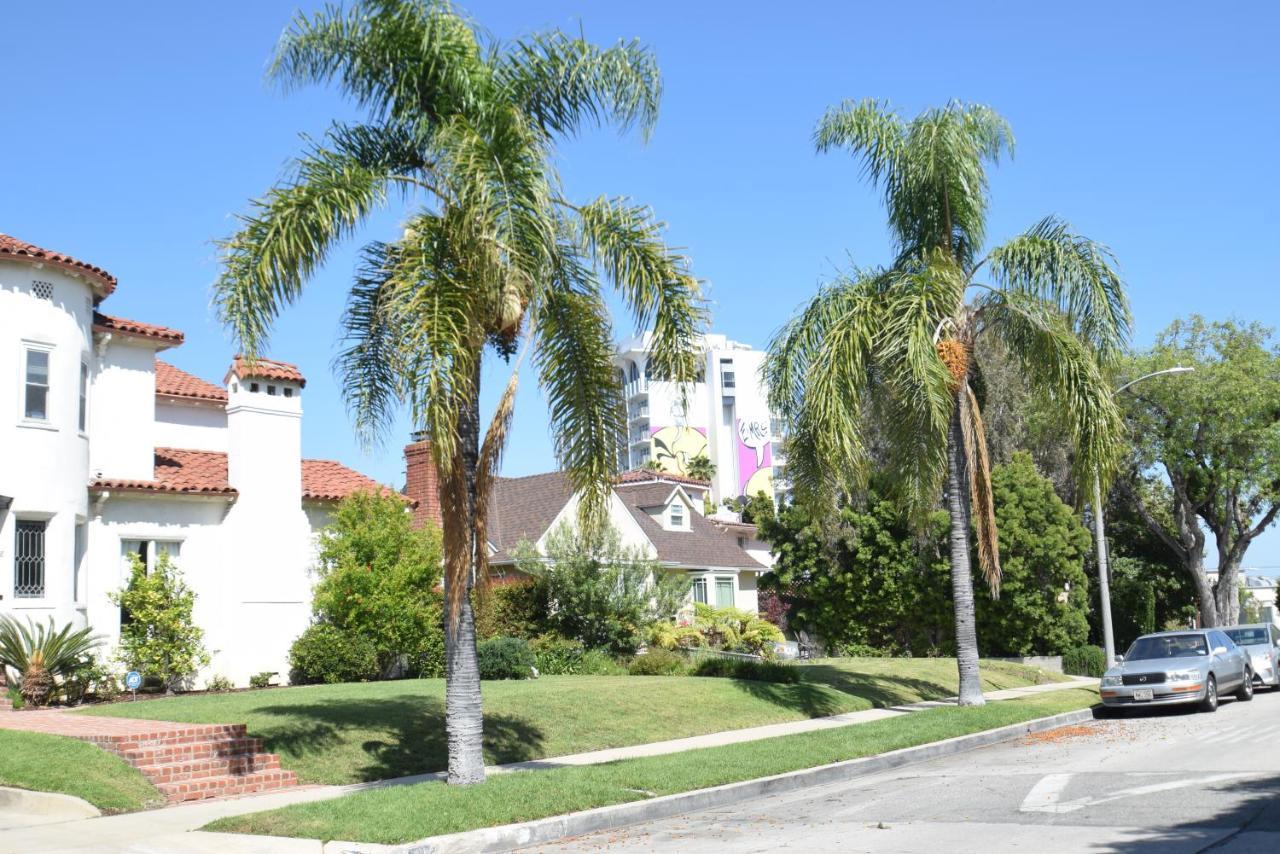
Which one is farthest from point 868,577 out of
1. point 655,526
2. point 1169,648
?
point 1169,648

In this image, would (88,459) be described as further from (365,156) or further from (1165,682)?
(1165,682)

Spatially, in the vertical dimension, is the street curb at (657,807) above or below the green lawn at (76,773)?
below

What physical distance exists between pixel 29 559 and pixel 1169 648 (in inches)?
803

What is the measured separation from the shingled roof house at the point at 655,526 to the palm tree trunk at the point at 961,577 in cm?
1546

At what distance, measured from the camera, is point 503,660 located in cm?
2425

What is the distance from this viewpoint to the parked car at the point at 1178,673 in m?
20.8

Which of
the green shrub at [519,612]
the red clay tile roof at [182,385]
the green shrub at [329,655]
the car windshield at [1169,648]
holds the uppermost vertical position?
the red clay tile roof at [182,385]

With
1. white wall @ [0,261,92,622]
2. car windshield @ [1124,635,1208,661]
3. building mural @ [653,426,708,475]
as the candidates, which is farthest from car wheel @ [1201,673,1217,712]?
building mural @ [653,426,708,475]

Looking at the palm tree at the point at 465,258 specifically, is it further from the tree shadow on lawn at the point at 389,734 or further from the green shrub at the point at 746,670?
the green shrub at the point at 746,670

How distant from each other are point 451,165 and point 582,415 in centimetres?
312

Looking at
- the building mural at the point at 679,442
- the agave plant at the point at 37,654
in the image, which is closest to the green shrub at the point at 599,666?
the agave plant at the point at 37,654

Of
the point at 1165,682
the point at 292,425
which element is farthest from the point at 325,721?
the point at 1165,682

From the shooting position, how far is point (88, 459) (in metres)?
21.8

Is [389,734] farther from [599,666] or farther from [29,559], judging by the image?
[599,666]
